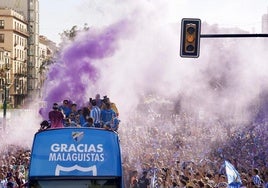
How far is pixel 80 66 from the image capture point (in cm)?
4044

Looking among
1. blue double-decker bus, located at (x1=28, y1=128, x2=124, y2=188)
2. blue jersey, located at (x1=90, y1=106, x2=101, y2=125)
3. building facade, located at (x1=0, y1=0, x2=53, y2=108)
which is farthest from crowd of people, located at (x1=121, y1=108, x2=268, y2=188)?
building facade, located at (x1=0, y1=0, x2=53, y2=108)

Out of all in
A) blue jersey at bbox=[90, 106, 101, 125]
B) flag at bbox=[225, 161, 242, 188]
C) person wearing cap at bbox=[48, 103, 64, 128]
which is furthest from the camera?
blue jersey at bbox=[90, 106, 101, 125]

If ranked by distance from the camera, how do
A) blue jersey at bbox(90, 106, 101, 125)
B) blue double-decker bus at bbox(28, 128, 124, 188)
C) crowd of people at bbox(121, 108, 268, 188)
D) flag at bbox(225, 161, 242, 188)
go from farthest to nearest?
blue jersey at bbox(90, 106, 101, 125) → crowd of people at bbox(121, 108, 268, 188) → flag at bbox(225, 161, 242, 188) → blue double-decker bus at bbox(28, 128, 124, 188)

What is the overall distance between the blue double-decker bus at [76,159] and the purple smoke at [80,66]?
20.6 meters

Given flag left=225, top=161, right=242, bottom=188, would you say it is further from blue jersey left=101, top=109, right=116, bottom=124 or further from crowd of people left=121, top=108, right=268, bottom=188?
blue jersey left=101, top=109, right=116, bottom=124

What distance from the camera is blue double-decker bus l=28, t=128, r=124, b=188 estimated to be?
16.6m

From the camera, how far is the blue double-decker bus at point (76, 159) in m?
16.6

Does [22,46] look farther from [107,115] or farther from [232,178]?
[232,178]

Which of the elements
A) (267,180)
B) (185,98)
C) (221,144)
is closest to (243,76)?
(185,98)

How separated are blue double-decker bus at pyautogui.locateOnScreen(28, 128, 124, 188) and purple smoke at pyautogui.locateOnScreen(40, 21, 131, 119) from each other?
2065cm

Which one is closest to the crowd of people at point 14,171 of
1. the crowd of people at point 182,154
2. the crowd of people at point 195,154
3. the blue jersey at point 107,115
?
the crowd of people at point 182,154

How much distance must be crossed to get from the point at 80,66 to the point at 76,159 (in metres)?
23.8

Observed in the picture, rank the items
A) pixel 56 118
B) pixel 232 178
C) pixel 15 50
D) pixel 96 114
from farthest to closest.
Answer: pixel 15 50
pixel 96 114
pixel 56 118
pixel 232 178

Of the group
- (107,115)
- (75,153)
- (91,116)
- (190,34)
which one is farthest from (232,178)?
(91,116)
